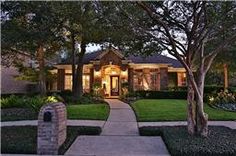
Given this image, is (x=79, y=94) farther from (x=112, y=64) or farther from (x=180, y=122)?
(x=180, y=122)

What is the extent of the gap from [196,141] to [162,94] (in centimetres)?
2396

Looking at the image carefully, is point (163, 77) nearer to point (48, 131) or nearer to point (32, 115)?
point (32, 115)

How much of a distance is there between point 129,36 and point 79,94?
17.9m

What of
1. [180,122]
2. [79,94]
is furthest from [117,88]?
[180,122]

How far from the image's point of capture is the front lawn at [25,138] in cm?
1020

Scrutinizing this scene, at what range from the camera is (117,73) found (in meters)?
37.8

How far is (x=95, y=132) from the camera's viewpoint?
43.9 feet

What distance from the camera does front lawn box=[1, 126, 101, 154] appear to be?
10203mm

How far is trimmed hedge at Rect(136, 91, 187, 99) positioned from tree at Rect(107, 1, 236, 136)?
20.5 m

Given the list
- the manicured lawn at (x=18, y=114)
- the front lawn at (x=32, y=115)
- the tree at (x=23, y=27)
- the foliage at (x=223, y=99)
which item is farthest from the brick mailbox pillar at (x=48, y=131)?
the foliage at (x=223, y=99)

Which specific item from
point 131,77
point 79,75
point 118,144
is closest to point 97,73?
point 131,77

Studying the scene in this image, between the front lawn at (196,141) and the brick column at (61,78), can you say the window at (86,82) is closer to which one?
the brick column at (61,78)

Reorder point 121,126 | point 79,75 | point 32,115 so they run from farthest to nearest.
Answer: point 79,75, point 32,115, point 121,126

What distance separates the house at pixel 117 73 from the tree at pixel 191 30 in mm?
22606
